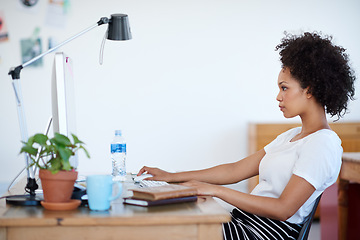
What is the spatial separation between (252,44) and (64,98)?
3775 mm

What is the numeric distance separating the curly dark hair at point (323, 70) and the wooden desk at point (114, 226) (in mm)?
732

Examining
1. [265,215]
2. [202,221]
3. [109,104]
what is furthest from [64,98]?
[109,104]

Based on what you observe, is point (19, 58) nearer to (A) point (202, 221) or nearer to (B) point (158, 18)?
(B) point (158, 18)

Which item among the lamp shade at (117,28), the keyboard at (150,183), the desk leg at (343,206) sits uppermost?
the lamp shade at (117,28)

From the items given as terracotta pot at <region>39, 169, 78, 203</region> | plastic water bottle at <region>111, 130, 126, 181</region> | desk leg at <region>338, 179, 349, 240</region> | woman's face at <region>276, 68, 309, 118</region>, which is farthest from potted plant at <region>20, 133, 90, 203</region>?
desk leg at <region>338, 179, 349, 240</region>

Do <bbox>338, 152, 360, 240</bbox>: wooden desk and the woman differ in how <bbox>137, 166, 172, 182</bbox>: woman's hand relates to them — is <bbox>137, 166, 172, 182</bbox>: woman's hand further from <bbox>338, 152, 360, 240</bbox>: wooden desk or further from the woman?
<bbox>338, 152, 360, 240</bbox>: wooden desk

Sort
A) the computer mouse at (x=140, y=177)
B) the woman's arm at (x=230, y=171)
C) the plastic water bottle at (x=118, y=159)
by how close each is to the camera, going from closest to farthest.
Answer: the computer mouse at (x=140, y=177)
the woman's arm at (x=230, y=171)
the plastic water bottle at (x=118, y=159)

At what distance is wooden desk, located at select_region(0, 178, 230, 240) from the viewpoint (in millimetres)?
1291

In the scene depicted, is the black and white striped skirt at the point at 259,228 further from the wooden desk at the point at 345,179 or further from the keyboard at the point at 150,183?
the wooden desk at the point at 345,179

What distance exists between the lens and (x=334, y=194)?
3.48 meters

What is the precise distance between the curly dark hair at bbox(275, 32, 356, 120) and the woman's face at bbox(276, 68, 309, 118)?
0.02 meters

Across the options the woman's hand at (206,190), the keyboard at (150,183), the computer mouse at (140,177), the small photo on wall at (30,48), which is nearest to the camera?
the woman's hand at (206,190)

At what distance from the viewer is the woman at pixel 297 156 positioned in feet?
5.37

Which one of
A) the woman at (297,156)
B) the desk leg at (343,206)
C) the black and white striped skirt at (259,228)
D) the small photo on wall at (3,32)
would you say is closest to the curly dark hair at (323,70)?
the woman at (297,156)
